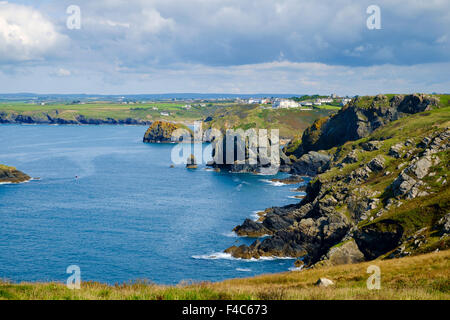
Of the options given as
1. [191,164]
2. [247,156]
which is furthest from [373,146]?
[191,164]

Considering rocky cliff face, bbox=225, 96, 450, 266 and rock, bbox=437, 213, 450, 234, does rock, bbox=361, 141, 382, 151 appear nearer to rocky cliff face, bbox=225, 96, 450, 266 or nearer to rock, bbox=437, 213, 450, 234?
rocky cliff face, bbox=225, 96, 450, 266

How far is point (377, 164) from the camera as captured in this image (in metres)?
82.0

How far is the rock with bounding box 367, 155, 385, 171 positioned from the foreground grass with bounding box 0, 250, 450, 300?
53552 mm

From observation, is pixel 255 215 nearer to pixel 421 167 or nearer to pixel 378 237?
pixel 421 167

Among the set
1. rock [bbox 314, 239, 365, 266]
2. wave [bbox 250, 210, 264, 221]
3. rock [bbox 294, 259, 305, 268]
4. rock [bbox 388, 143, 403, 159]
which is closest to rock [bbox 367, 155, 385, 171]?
rock [bbox 388, 143, 403, 159]

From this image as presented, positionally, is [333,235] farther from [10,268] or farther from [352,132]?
[352,132]

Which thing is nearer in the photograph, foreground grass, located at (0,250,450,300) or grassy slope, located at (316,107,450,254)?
foreground grass, located at (0,250,450,300)

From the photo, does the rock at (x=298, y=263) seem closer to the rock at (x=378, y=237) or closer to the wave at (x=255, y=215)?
the rock at (x=378, y=237)

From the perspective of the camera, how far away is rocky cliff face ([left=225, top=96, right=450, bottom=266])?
175 ft

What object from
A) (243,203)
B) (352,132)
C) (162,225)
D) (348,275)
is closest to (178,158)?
(352,132)

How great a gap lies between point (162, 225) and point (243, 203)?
88.3ft

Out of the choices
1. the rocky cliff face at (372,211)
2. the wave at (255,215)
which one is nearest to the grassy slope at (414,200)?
the rocky cliff face at (372,211)

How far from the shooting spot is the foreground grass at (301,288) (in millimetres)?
16781

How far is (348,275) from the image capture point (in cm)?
2759
